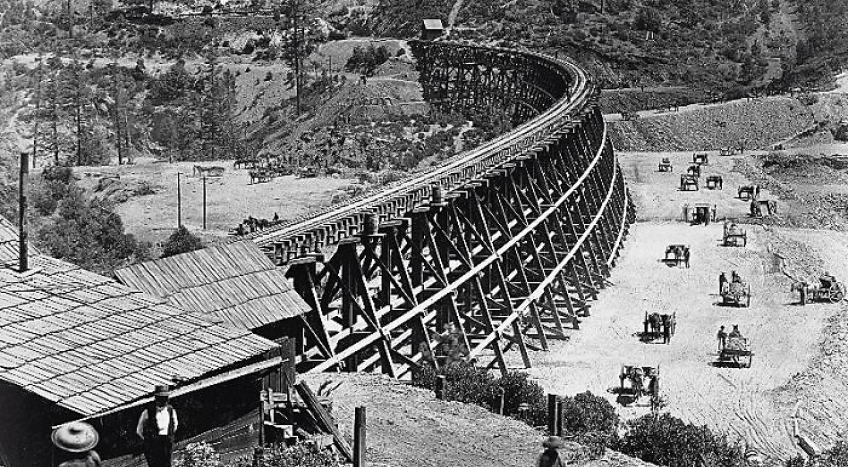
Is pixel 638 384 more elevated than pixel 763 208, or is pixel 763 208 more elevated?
pixel 638 384

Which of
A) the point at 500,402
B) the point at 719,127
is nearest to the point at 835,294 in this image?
the point at 500,402

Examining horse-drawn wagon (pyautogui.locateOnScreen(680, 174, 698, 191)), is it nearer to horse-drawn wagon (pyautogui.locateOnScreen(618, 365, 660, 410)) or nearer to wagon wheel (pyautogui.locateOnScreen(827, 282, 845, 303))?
wagon wheel (pyautogui.locateOnScreen(827, 282, 845, 303))

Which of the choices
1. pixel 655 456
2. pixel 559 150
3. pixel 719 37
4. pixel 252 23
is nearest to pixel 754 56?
pixel 719 37

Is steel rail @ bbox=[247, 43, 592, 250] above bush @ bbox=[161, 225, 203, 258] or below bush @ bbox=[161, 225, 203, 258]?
above

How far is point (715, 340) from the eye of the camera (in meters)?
32.2

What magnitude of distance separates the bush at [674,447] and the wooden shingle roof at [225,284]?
525 cm

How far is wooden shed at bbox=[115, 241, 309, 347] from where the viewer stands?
16781 millimetres

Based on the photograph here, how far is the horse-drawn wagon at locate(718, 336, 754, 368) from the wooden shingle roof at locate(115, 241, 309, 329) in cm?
1457

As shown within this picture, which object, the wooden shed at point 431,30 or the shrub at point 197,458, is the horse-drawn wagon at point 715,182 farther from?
the shrub at point 197,458

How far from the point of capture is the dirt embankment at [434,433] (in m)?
16.3

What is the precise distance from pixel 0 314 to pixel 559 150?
26991 millimetres

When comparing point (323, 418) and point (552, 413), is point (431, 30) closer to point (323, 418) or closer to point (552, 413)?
point (552, 413)

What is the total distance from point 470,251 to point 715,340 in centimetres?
707

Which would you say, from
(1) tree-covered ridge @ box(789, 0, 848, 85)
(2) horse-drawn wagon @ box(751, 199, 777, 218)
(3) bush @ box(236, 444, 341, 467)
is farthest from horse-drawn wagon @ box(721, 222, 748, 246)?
(1) tree-covered ridge @ box(789, 0, 848, 85)
